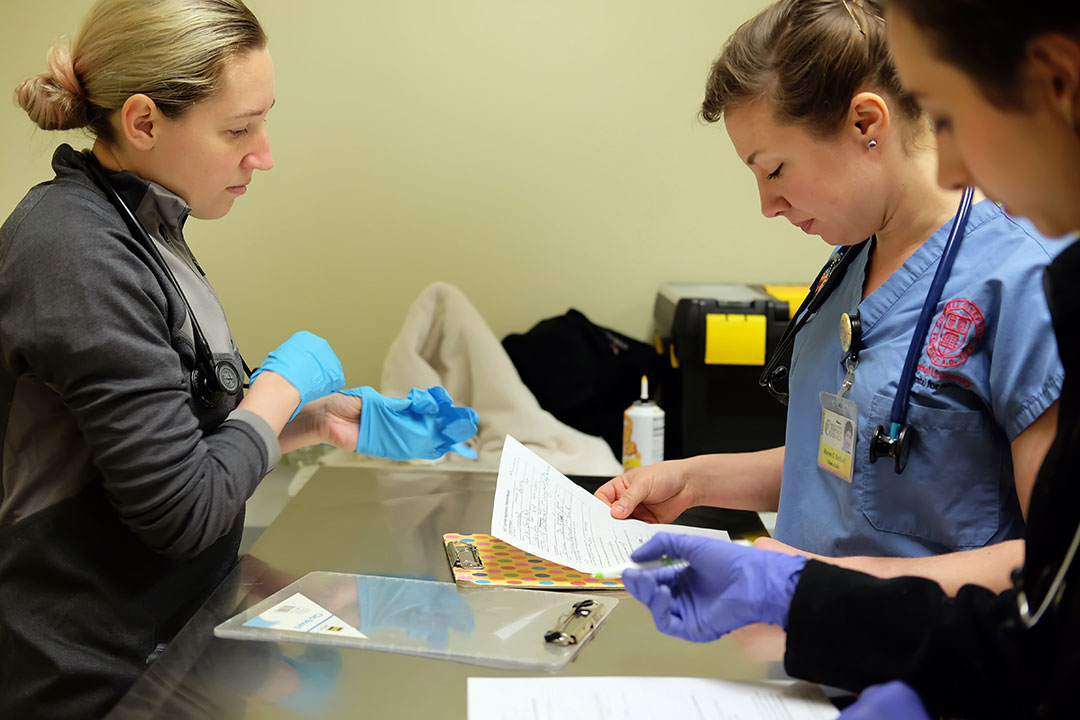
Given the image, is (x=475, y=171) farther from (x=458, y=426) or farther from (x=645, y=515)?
(x=645, y=515)

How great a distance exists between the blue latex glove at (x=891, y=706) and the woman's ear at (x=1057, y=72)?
1.31 feet

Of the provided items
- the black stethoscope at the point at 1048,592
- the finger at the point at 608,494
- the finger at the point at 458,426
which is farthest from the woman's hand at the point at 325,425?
the black stethoscope at the point at 1048,592

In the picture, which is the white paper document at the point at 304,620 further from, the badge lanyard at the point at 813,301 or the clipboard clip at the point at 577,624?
the badge lanyard at the point at 813,301

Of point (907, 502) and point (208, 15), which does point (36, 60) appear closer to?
point (208, 15)

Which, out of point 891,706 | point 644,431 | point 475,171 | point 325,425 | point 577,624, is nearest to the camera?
point 891,706

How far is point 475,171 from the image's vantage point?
2582 mm

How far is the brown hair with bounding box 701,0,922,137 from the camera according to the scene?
1012 mm

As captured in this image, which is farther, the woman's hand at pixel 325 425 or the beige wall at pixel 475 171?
the beige wall at pixel 475 171

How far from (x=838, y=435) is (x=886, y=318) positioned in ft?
0.47

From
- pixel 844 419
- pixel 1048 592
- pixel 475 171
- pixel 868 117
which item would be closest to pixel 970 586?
pixel 1048 592

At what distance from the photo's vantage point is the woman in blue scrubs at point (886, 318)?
89 cm

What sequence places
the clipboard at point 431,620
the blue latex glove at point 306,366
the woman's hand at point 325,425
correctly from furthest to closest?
the woman's hand at point 325,425, the blue latex glove at point 306,366, the clipboard at point 431,620

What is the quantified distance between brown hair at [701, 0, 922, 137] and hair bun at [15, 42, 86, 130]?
Answer: 0.80 metres

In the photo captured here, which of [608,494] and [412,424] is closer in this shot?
[608,494]
